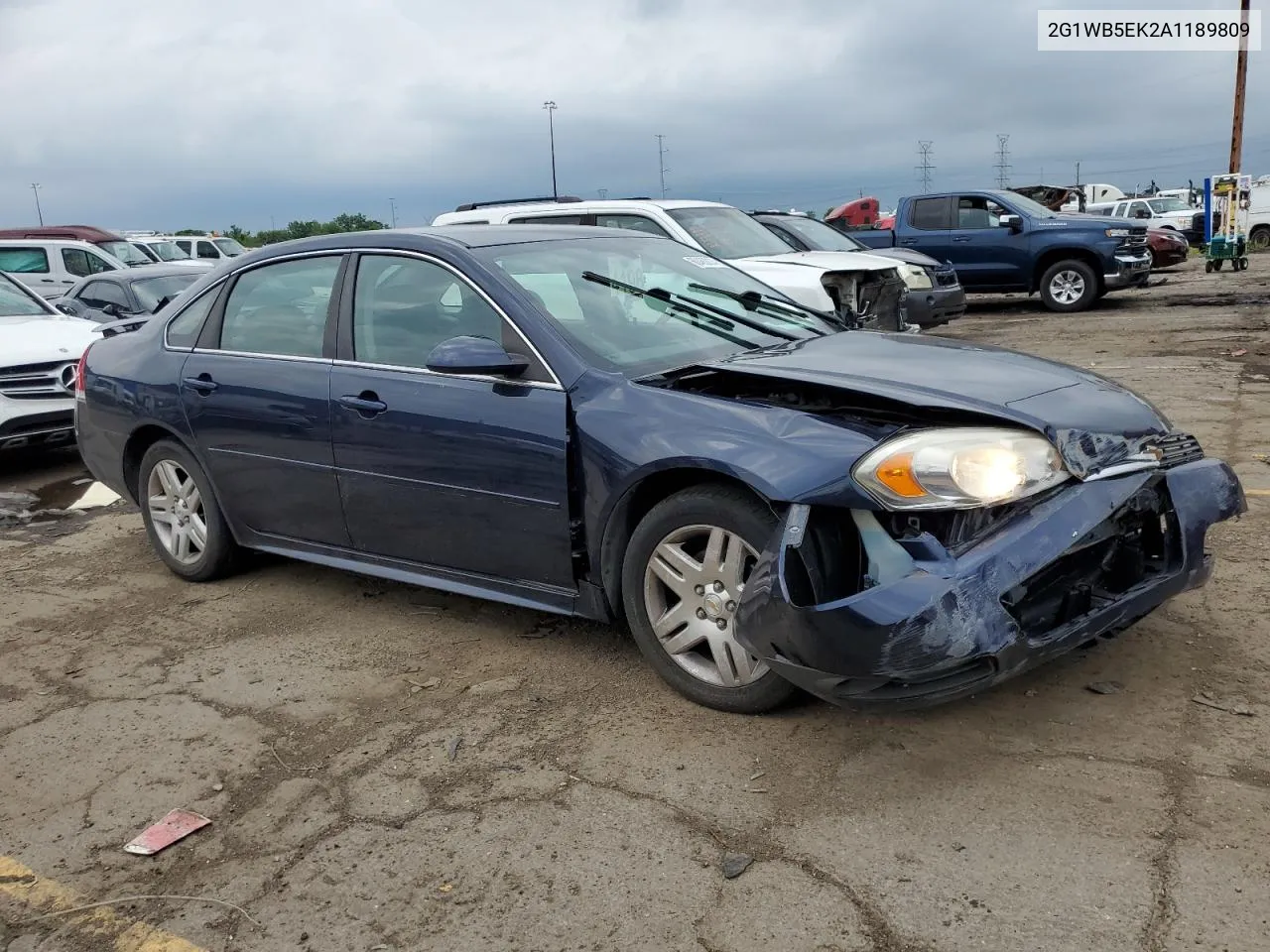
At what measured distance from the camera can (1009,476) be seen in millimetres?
3184

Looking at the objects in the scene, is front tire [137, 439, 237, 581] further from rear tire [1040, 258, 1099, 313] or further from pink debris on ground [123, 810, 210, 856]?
rear tire [1040, 258, 1099, 313]

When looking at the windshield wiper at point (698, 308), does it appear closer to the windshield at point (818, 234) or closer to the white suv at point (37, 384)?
the white suv at point (37, 384)

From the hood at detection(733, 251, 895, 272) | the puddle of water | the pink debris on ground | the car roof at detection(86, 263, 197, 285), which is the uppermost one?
the car roof at detection(86, 263, 197, 285)

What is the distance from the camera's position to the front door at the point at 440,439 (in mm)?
3943

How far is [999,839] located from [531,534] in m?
1.84

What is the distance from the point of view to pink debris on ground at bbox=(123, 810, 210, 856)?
313cm

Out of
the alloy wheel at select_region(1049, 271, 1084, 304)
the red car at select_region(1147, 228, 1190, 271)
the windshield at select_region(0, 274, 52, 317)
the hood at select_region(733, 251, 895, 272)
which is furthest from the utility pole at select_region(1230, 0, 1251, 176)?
the windshield at select_region(0, 274, 52, 317)

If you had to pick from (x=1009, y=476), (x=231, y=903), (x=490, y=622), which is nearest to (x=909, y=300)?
(x=490, y=622)

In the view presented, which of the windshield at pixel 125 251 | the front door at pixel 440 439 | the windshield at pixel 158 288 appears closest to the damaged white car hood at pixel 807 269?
the front door at pixel 440 439

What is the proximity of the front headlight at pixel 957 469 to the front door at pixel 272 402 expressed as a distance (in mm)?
2369

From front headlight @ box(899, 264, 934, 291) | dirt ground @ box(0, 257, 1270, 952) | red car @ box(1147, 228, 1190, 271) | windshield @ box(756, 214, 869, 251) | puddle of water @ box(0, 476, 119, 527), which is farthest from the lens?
red car @ box(1147, 228, 1190, 271)

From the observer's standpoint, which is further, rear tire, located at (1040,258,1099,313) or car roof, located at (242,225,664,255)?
rear tire, located at (1040,258,1099,313)

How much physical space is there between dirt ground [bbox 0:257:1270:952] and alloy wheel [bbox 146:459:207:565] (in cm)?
62

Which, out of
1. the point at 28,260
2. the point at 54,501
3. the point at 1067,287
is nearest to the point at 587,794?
the point at 54,501
